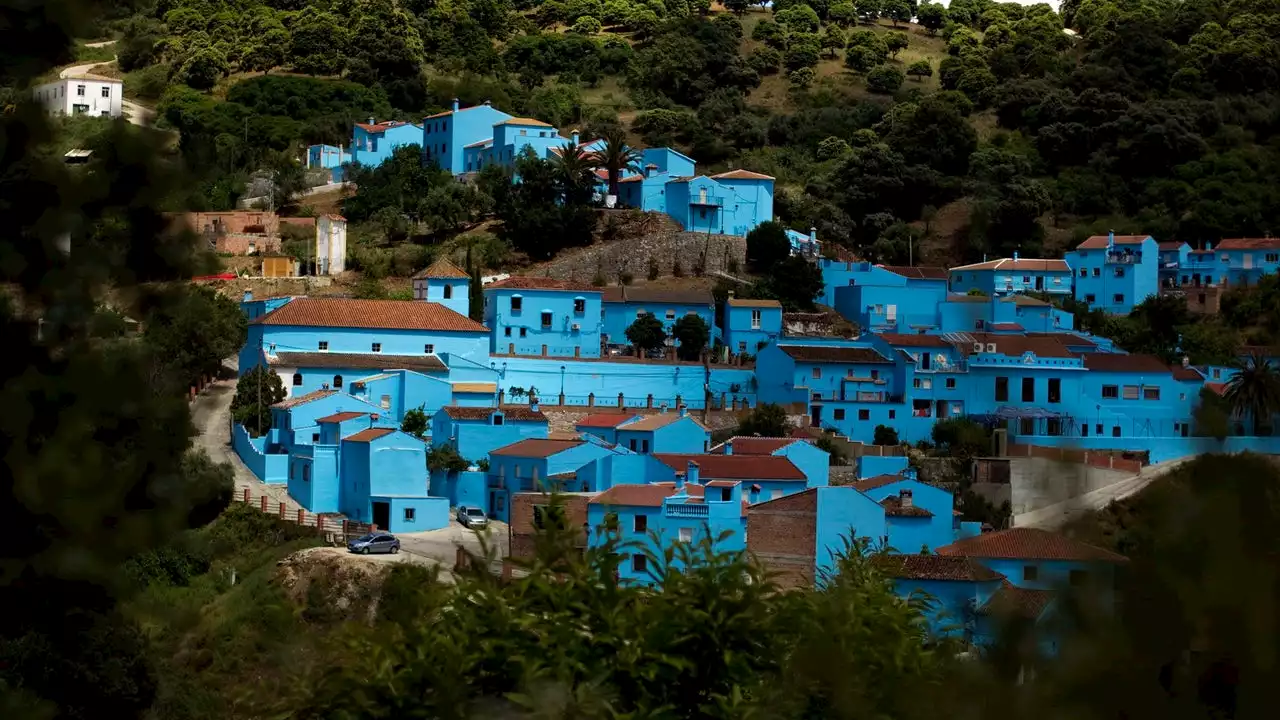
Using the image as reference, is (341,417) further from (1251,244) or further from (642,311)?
(1251,244)

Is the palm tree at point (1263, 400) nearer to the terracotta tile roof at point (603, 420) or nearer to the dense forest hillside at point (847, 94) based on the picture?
the terracotta tile roof at point (603, 420)

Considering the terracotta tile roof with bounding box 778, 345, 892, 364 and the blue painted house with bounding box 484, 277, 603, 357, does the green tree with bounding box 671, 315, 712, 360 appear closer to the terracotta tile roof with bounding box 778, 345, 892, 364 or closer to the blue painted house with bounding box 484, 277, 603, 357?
the blue painted house with bounding box 484, 277, 603, 357

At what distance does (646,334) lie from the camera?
3862 centimetres

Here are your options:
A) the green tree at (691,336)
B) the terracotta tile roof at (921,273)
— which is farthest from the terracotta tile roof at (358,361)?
the terracotta tile roof at (921,273)

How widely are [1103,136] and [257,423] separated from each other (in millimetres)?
33946

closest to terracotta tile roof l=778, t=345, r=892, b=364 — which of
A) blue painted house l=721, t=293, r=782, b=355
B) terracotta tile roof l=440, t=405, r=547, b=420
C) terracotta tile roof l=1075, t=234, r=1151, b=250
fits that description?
blue painted house l=721, t=293, r=782, b=355

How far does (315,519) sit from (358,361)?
5.00 metres

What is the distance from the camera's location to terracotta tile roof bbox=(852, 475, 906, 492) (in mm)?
27891

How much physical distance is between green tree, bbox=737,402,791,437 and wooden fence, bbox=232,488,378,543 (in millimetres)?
8881

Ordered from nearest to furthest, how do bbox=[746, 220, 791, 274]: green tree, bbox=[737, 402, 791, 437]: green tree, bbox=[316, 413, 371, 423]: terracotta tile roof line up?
bbox=[316, 413, 371, 423]: terracotta tile roof, bbox=[737, 402, 791, 437]: green tree, bbox=[746, 220, 791, 274]: green tree

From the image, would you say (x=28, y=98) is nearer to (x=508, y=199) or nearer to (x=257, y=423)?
(x=257, y=423)

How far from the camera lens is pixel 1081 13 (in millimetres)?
72938

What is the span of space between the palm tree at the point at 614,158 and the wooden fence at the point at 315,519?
18.6 metres

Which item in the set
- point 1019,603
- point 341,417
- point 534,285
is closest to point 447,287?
point 534,285
